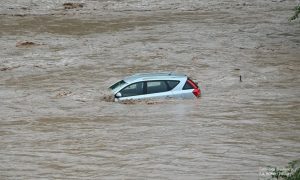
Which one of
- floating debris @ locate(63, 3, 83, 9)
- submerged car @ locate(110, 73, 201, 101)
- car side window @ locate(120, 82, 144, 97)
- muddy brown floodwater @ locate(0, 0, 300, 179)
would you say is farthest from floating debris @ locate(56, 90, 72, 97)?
floating debris @ locate(63, 3, 83, 9)

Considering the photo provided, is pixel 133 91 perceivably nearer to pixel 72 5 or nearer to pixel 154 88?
pixel 154 88

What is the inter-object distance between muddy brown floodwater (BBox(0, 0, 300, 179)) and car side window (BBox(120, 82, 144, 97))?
0.33m

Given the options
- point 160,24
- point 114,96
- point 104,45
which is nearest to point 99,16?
point 160,24

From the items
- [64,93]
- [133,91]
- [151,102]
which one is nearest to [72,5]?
[64,93]

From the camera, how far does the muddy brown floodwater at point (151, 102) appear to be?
1636 centimetres

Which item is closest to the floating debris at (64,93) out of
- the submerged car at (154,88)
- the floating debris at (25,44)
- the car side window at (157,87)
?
the submerged car at (154,88)

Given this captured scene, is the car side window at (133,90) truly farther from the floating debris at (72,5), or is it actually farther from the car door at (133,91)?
the floating debris at (72,5)

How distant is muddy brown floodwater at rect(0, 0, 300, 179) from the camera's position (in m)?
16.4

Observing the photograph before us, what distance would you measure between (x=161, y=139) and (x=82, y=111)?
165 inches

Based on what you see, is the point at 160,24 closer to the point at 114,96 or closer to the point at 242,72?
the point at 242,72

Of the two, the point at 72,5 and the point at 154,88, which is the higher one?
the point at 72,5

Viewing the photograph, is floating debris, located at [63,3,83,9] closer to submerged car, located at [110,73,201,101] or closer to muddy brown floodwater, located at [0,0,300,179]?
muddy brown floodwater, located at [0,0,300,179]

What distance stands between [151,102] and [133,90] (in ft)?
2.06

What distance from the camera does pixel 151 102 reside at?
71.0 ft
